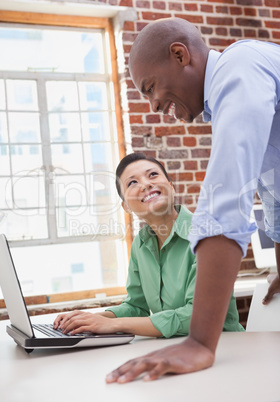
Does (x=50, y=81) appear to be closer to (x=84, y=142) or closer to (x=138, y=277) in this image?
(x=84, y=142)

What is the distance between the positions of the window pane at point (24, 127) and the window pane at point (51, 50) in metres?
0.35

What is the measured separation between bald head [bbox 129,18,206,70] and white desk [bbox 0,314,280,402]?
2.06 ft

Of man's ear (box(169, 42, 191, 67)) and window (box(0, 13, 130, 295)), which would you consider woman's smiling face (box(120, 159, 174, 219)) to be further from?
window (box(0, 13, 130, 295))

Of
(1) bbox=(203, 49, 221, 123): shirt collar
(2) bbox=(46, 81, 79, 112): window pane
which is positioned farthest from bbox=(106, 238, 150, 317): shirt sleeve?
(2) bbox=(46, 81, 79, 112): window pane

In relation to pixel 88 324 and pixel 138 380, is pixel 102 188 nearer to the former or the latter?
pixel 88 324

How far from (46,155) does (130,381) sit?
9.33ft

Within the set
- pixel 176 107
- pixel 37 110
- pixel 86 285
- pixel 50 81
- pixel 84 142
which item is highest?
pixel 50 81

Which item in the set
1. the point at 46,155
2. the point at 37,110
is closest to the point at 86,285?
the point at 46,155

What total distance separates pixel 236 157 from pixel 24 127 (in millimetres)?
2960

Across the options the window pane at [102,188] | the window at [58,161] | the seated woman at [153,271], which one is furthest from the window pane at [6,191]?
the seated woman at [153,271]

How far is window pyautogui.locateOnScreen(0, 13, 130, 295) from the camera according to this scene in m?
3.46

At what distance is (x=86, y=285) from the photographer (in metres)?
3.55

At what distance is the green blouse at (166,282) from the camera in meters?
1.35

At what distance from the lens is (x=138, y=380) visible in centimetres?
84
